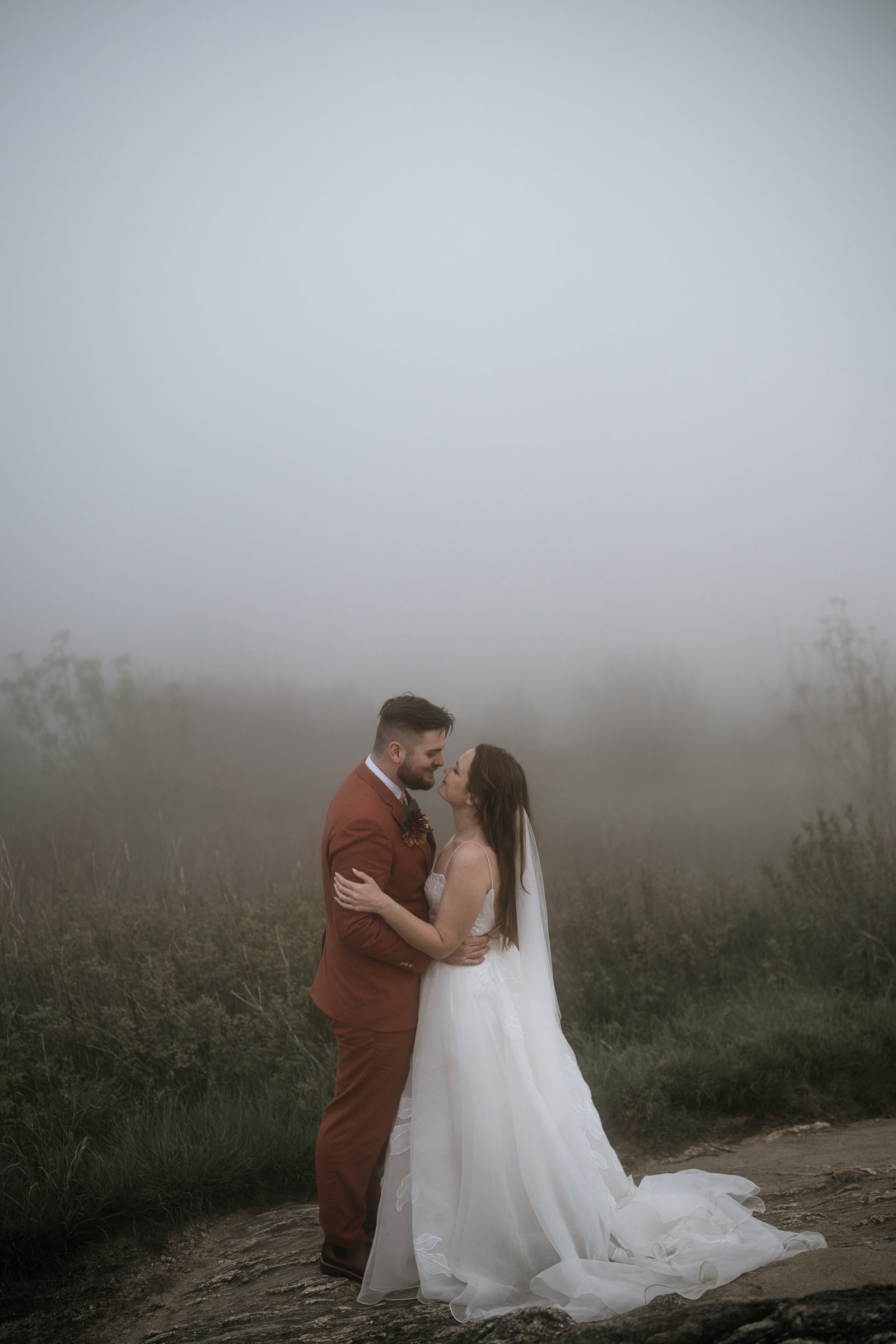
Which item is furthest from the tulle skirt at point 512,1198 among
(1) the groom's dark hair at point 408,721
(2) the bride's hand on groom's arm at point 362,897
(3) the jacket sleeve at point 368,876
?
(1) the groom's dark hair at point 408,721

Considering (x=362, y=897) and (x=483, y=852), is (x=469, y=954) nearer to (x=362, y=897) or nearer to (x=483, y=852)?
(x=483, y=852)

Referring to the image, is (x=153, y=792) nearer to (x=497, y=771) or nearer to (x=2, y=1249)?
(x=2, y=1249)

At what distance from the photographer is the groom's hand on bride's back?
3.94 metres

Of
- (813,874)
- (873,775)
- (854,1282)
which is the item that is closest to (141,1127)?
(854,1282)

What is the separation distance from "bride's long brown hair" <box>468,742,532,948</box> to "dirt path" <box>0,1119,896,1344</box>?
1.57 m

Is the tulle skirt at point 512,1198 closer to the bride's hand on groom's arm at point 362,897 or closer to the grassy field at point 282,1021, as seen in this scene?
the bride's hand on groom's arm at point 362,897

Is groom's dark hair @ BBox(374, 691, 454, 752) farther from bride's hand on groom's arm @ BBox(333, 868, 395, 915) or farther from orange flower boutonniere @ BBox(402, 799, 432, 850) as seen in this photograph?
bride's hand on groom's arm @ BBox(333, 868, 395, 915)

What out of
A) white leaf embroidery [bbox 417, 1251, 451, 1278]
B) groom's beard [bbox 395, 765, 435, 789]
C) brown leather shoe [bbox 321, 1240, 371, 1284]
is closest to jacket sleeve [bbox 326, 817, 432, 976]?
groom's beard [bbox 395, 765, 435, 789]

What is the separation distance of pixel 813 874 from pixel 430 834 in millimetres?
6827

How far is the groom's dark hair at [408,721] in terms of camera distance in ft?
13.1

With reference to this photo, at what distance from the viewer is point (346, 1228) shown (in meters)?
3.81

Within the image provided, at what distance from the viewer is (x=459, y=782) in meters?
4.07

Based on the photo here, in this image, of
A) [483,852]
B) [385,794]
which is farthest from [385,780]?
[483,852]

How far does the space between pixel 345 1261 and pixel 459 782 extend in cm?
217
